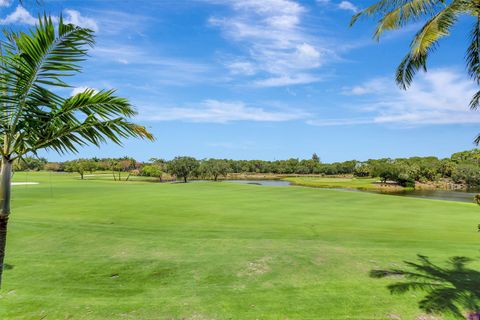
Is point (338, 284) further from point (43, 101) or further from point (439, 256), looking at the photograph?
point (43, 101)

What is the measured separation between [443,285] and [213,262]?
5615 millimetres

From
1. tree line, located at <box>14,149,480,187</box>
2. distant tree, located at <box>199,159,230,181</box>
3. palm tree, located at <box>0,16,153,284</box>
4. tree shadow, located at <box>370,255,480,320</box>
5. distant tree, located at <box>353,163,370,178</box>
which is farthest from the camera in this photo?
distant tree, located at <box>353,163,370,178</box>

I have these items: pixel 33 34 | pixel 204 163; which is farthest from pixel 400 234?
pixel 204 163

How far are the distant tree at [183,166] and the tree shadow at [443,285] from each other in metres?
80.1

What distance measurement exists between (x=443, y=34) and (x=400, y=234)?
8521 millimetres

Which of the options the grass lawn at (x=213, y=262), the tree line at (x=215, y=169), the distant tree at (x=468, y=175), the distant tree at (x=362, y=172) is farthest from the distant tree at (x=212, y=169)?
the grass lawn at (x=213, y=262)

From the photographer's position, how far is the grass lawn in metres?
6.07

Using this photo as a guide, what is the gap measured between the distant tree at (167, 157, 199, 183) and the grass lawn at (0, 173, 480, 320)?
69.5 metres

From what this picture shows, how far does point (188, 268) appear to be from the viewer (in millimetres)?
8062

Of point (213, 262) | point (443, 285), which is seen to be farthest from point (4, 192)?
point (443, 285)

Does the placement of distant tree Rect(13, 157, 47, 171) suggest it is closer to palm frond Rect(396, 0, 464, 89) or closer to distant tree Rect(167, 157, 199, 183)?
palm frond Rect(396, 0, 464, 89)

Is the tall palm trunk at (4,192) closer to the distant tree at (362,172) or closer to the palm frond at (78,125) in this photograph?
the palm frond at (78,125)

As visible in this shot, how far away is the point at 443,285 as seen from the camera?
7.27m

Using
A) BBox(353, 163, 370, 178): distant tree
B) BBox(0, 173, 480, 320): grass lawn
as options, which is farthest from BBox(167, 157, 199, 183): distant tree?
BBox(353, 163, 370, 178): distant tree
